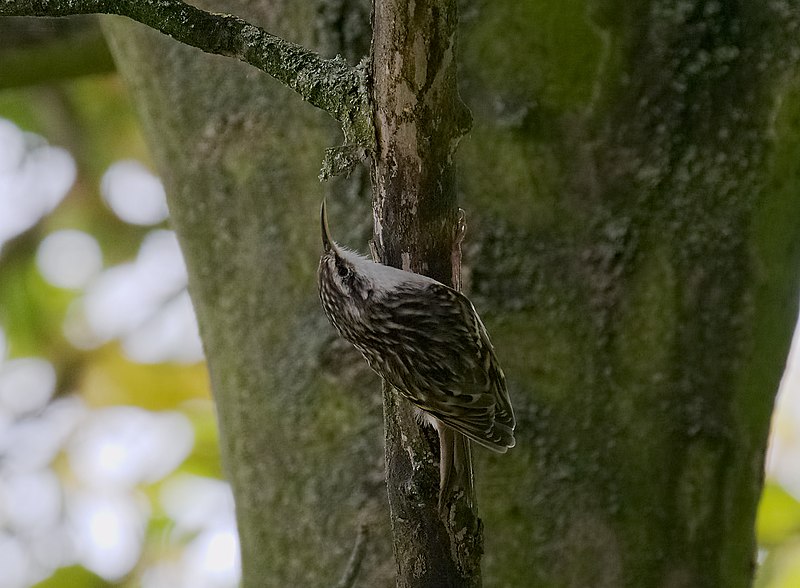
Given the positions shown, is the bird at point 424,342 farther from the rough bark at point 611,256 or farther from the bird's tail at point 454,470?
the rough bark at point 611,256

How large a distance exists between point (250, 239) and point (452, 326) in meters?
0.45

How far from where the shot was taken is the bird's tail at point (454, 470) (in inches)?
43.5

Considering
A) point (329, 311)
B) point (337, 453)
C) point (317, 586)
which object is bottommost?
point (317, 586)

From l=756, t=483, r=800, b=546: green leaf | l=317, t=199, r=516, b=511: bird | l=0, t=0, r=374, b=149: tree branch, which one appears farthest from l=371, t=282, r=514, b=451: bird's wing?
l=756, t=483, r=800, b=546: green leaf

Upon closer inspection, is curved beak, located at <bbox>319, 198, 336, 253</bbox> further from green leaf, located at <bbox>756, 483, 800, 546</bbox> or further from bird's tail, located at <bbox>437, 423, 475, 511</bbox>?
green leaf, located at <bbox>756, 483, 800, 546</bbox>

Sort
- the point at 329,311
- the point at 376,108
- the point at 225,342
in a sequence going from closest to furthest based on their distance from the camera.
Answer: the point at 376,108, the point at 329,311, the point at 225,342

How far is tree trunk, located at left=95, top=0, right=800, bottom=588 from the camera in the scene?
154 cm

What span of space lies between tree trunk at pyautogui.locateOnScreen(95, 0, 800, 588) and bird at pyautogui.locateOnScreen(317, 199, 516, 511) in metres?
0.15

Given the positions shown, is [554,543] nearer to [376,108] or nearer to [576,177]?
[576,177]

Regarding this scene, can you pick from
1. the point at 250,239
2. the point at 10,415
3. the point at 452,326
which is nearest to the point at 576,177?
the point at 452,326

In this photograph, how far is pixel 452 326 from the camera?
138 centimetres

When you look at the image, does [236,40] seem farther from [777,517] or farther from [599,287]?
[777,517]

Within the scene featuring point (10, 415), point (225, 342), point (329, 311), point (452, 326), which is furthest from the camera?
point (10, 415)

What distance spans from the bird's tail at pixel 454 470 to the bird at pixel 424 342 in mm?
15
